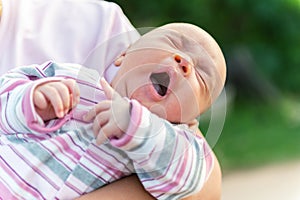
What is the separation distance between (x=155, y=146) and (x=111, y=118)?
3.0 inches

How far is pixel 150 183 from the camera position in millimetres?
1077

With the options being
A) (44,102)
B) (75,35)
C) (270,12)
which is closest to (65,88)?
(44,102)

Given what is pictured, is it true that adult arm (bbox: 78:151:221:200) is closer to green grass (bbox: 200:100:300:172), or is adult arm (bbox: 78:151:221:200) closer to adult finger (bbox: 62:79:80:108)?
adult finger (bbox: 62:79:80:108)

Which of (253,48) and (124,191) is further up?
(124,191)

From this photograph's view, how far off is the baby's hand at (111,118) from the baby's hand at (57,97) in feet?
0.14

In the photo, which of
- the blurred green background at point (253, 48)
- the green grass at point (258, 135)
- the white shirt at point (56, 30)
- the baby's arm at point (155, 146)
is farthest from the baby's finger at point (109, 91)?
Result: the blurred green background at point (253, 48)

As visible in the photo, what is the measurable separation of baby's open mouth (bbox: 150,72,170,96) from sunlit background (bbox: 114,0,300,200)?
8.36 feet

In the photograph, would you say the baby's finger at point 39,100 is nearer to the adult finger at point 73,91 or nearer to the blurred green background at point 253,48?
the adult finger at point 73,91

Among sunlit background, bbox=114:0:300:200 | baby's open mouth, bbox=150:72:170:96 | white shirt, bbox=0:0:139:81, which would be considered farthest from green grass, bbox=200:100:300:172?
baby's open mouth, bbox=150:72:170:96

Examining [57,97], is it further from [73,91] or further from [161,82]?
[161,82]

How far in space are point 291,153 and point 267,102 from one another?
2.14 ft

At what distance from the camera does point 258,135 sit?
11.6ft

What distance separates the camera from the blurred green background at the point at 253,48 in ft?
12.3

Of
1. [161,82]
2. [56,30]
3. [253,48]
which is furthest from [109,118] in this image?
[253,48]
